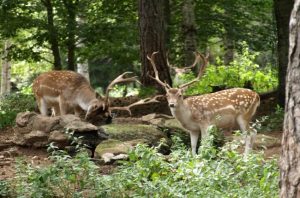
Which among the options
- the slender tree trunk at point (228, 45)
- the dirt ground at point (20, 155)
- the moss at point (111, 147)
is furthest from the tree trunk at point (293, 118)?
the slender tree trunk at point (228, 45)

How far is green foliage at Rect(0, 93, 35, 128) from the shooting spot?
12602 millimetres

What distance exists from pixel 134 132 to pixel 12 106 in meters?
4.96

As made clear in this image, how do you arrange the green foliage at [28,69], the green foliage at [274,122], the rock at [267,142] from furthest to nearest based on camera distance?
the green foliage at [28,69]
the green foliage at [274,122]
the rock at [267,142]

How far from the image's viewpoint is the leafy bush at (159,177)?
5.67m

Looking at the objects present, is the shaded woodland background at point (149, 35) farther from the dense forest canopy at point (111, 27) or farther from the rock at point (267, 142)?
the rock at point (267, 142)

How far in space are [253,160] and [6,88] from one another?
18.2 meters

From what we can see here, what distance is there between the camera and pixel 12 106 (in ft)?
46.4

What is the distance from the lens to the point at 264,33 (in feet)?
59.1

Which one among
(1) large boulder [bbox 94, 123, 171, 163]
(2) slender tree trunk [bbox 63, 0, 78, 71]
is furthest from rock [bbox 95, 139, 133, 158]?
(2) slender tree trunk [bbox 63, 0, 78, 71]

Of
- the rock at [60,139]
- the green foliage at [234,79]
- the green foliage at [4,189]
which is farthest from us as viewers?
the green foliage at [234,79]

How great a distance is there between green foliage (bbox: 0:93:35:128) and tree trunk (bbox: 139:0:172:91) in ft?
9.02

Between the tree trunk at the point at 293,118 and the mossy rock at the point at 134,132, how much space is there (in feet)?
18.4

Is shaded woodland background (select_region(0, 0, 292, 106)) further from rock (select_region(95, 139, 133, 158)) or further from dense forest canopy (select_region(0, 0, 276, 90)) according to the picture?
rock (select_region(95, 139, 133, 158))

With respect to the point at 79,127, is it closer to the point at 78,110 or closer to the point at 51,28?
the point at 78,110
